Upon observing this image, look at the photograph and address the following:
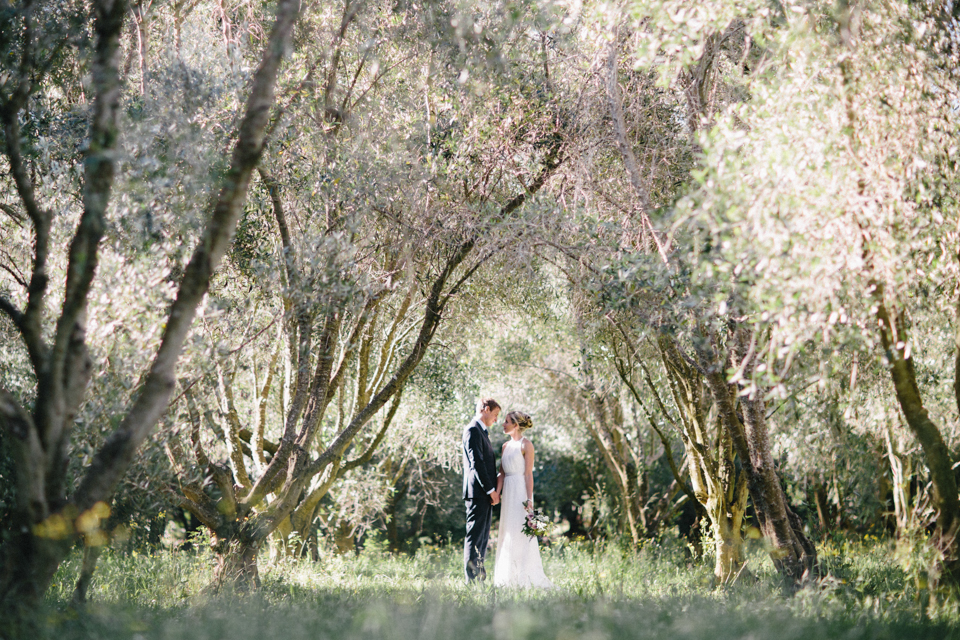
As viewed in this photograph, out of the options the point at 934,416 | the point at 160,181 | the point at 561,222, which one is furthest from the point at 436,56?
the point at 934,416

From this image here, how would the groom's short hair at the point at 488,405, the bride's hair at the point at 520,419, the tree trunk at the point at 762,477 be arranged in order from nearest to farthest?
the tree trunk at the point at 762,477 < the groom's short hair at the point at 488,405 < the bride's hair at the point at 520,419

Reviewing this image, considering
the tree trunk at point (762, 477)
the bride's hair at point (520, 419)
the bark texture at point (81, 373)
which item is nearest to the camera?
the bark texture at point (81, 373)

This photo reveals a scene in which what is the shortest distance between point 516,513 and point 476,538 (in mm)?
750

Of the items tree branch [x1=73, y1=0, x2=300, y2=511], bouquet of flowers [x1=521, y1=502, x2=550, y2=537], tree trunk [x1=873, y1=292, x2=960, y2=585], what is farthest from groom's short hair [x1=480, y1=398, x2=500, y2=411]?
tree branch [x1=73, y1=0, x2=300, y2=511]

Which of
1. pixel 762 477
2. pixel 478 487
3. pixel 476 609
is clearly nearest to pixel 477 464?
pixel 478 487

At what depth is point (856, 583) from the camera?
634 cm

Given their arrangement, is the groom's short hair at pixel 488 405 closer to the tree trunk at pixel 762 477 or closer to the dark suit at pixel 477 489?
the dark suit at pixel 477 489

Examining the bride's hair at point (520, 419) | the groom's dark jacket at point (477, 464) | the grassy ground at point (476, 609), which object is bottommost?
the grassy ground at point (476, 609)

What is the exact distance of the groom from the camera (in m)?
8.38

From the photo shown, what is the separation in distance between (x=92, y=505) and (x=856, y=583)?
5755 mm

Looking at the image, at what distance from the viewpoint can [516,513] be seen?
8.96 metres

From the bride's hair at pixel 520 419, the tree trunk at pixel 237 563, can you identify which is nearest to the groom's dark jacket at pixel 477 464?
the bride's hair at pixel 520 419

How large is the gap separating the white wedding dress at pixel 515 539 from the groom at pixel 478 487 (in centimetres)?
39

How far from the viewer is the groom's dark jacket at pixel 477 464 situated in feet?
27.9
